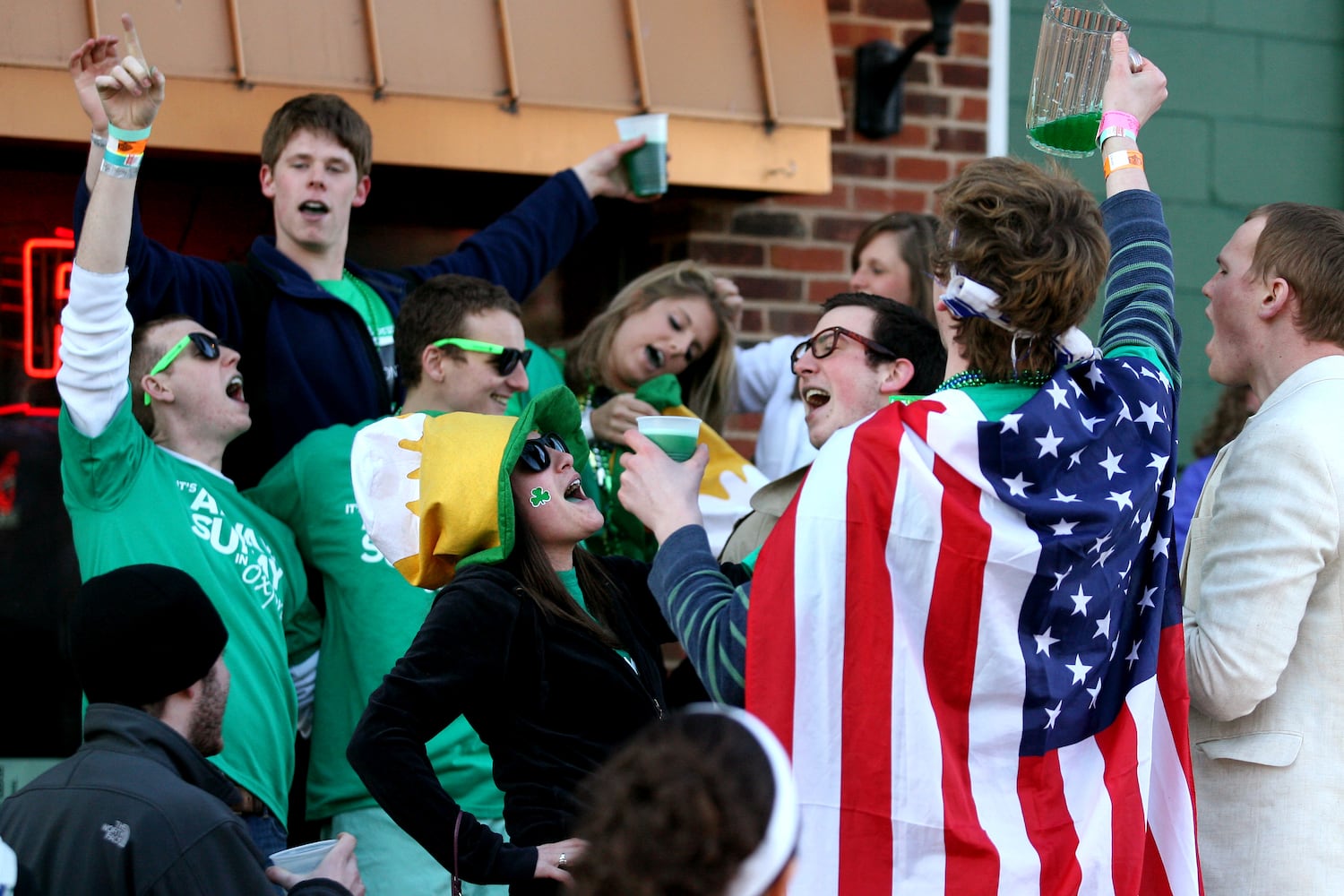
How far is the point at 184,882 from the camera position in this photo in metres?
2.51

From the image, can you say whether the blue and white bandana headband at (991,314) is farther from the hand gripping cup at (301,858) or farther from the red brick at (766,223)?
the red brick at (766,223)

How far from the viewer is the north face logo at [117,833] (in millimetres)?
2496

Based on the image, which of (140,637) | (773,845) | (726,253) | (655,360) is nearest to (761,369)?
(726,253)

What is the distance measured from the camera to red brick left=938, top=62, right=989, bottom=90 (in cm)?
564

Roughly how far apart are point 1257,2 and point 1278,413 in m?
3.97

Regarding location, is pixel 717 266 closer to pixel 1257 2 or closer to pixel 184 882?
pixel 1257 2

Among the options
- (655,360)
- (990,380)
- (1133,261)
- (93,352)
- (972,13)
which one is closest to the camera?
(990,380)

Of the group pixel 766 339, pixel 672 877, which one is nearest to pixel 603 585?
pixel 672 877

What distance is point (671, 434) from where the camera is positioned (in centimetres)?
304

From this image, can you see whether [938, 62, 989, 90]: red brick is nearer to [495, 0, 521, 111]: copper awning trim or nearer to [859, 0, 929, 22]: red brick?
[859, 0, 929, 22]: red brick

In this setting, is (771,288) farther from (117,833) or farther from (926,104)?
(117,833)

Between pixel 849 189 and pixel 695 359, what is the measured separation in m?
1.14

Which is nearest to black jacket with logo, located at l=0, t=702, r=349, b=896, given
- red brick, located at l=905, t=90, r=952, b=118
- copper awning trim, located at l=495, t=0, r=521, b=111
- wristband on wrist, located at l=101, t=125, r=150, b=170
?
wristband on wrist, located at l=101, t=125, r=150, b=170

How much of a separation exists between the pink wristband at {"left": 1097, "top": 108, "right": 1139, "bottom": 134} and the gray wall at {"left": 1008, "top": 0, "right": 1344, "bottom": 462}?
311 centimetres
